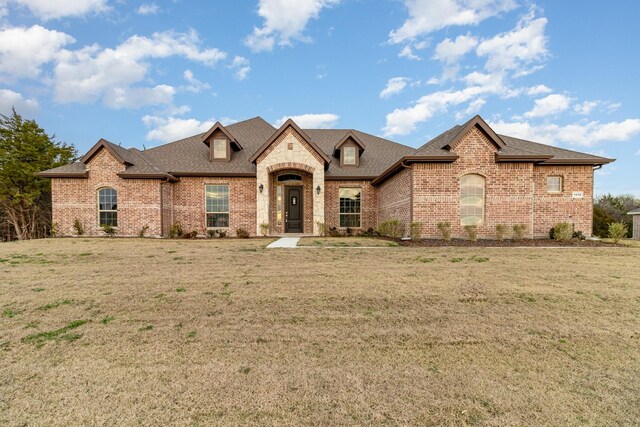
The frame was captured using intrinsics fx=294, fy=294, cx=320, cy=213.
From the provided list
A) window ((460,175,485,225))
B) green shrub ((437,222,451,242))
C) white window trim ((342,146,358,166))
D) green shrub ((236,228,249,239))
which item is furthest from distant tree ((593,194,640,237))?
green shrub ((236,228,249,239))

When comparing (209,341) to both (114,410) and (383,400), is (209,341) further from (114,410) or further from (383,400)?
(383,400)

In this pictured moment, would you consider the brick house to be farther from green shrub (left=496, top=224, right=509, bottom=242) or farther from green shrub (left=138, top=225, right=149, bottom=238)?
green shrub (left=496, top=224, right=509, bottom=242)

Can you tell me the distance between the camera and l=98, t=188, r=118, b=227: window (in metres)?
15.1

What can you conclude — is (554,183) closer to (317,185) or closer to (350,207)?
(350,207)

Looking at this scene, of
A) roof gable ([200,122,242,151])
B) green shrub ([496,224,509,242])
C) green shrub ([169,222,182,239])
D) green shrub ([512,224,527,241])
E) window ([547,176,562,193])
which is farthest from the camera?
roof gable ([200,122,242,151])

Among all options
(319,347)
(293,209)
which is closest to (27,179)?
(293,209)

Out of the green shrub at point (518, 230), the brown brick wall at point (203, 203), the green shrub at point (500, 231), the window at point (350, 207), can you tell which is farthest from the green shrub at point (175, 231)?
the green shrub at point (518, 230)

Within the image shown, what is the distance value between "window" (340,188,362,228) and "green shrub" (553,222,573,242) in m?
9.10

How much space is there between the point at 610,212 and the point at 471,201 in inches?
1232

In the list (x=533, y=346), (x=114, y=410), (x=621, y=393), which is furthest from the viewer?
(x=533, y=346)

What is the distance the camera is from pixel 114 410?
7.76 feet

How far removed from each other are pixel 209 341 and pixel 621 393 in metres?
4.14

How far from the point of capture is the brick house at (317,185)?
1259cm

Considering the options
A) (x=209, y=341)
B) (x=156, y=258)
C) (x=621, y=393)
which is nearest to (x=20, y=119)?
(x=156, y=258)
